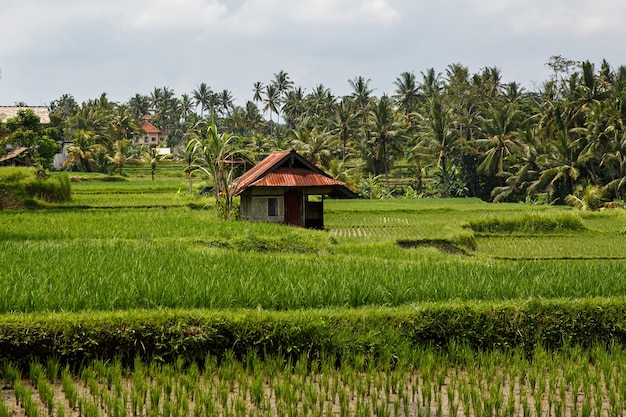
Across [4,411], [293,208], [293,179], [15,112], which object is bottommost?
[4,411]

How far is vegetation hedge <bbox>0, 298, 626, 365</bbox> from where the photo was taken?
18.5 ft

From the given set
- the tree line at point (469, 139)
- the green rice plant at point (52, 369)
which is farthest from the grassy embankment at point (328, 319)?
the tree line at point (469, 139)

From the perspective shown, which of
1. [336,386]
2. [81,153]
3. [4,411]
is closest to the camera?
[4,411]

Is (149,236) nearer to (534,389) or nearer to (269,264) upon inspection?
(269,264)

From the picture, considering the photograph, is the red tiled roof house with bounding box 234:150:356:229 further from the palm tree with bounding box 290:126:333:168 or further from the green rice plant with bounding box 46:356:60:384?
the palm tree with bounding box 290:126:333:168

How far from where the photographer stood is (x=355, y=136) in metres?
46.0

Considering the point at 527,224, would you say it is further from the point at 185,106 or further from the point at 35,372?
the point at 185,106

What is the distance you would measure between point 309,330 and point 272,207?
38.5 ft

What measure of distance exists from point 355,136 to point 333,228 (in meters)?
28.0

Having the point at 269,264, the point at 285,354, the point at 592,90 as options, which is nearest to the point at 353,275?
the point at 269,264

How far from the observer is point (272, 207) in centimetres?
1764

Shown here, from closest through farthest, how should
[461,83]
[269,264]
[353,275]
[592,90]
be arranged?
[353,275]
[269,264]
[592,90]
[461,83]

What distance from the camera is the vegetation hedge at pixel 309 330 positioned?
5.63 m

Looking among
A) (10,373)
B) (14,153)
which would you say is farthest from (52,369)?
(14,153)
